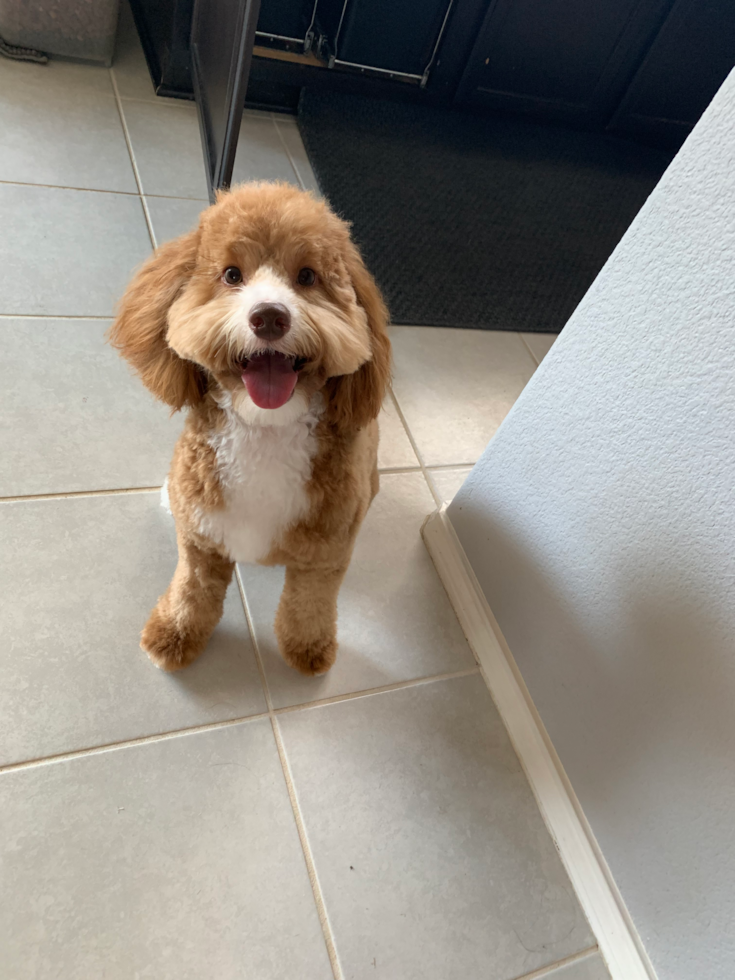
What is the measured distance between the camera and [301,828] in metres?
0.99

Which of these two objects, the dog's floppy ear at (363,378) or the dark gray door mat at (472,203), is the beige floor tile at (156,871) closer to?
the dog's floppy ear at (363,378)

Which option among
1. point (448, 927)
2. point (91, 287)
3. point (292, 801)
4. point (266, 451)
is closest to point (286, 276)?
point (266, 451)

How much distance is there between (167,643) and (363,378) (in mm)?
564

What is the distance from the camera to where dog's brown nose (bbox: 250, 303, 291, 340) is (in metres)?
0.69

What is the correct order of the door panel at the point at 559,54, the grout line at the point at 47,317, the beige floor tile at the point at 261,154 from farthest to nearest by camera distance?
the door panel at the point at 559,54 → the beige floor tile at the point at 261,154 → the grout line at the point at 47,317

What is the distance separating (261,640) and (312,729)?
7.2 inches

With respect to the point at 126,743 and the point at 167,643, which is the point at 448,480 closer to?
the point at 167,643

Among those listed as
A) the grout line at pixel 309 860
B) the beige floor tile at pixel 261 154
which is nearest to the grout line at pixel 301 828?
the grout line at pixel 309 860

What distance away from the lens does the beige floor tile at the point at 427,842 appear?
94cm

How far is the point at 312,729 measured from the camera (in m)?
1.09

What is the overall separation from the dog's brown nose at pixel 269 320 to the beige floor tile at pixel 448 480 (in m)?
0.85

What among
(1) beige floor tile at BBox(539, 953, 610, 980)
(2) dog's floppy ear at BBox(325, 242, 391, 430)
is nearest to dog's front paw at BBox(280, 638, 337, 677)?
(2) dog's floppy ear at BBox(325, 242, 391, 430)

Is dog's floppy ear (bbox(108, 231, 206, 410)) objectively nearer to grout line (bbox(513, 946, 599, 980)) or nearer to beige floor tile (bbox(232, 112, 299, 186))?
grout line (bbox(513, 946, 599, 980))

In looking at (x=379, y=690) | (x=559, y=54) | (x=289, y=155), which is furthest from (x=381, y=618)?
(x=559, y=54)
